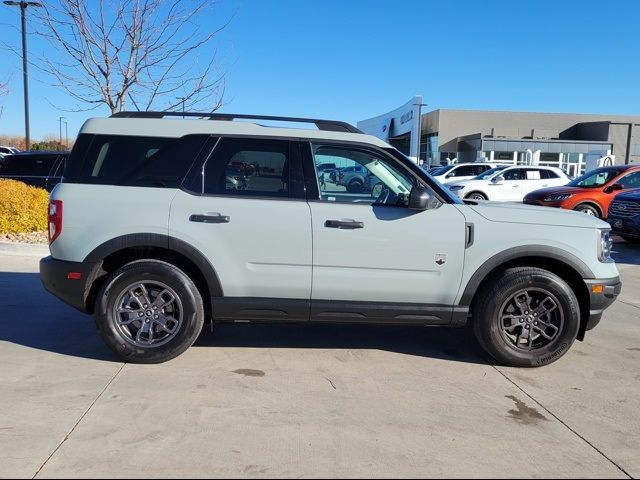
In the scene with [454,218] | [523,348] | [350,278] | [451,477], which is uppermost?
[454,218]

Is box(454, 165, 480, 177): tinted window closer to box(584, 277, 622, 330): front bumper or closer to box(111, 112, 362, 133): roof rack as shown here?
box(584, 277, 622, 330): front bumper

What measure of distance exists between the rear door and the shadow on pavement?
2.67 ft

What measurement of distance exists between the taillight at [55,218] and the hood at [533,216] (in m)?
3.34

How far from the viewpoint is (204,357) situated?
15.4 ft

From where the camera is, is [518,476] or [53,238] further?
[53,238]

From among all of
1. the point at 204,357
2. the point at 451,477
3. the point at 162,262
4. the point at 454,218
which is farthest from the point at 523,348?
the point at 162,262

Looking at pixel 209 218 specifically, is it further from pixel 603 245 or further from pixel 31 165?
pixel 31 165

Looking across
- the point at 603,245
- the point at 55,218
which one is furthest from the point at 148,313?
the point at 603,245

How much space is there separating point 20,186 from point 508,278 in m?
9.24

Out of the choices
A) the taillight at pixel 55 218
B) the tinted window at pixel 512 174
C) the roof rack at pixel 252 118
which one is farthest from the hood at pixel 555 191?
the taillight at pixel 55 218

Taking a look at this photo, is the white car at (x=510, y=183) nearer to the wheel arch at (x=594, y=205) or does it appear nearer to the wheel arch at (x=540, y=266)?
the wheel arch at (x=594, y=205)

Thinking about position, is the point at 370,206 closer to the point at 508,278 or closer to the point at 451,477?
the point at 508,278

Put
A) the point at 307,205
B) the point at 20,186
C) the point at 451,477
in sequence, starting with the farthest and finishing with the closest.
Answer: the point at 20,186 < the point at 307,205 < the point at 451,477

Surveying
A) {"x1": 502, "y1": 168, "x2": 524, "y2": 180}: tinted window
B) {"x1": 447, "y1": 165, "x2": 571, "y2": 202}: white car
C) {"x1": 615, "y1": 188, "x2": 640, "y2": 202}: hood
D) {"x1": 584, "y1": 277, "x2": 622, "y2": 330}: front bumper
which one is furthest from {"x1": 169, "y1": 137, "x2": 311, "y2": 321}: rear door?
{"x1": 502, "y1": 168, "x2": 524, "y2": 180}: tinted window
